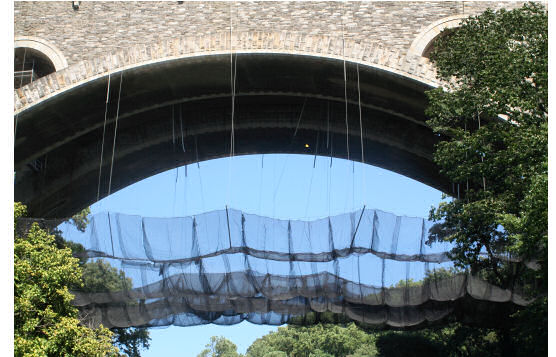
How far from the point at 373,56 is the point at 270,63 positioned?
2.63 metres

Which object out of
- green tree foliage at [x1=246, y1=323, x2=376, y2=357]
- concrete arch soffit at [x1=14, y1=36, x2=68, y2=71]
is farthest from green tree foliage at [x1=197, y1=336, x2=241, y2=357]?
concrete arch soffit at [x1=14, y1=36, x2=68, y2=71]

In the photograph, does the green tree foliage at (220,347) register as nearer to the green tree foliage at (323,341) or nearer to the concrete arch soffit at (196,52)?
the green tree foliage at (323,341)

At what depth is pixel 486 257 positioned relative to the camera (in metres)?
12.9

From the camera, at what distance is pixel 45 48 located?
17.9 meters

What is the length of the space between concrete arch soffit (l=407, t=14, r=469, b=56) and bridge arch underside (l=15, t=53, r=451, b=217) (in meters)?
1.19

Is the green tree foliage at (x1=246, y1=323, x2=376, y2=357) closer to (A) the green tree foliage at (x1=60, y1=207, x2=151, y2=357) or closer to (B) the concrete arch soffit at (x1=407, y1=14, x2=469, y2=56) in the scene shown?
(B) the concrete arch soffit at (x1=407, y1=14, x2=469, y2=56)

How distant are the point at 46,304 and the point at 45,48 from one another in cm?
838

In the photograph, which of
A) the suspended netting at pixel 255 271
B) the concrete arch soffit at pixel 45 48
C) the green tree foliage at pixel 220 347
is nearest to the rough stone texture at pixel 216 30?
the concrete arch soffit at pixel 45 48

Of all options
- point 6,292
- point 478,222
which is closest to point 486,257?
point 478,222

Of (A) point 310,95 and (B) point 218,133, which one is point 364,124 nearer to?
(A) point 310,95

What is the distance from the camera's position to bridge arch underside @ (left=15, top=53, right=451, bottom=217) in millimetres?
16906

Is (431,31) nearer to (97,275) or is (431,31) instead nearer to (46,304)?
(97,275)

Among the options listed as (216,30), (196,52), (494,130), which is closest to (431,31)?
(494,130)

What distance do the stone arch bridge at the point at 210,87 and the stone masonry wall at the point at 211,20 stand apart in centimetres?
3
